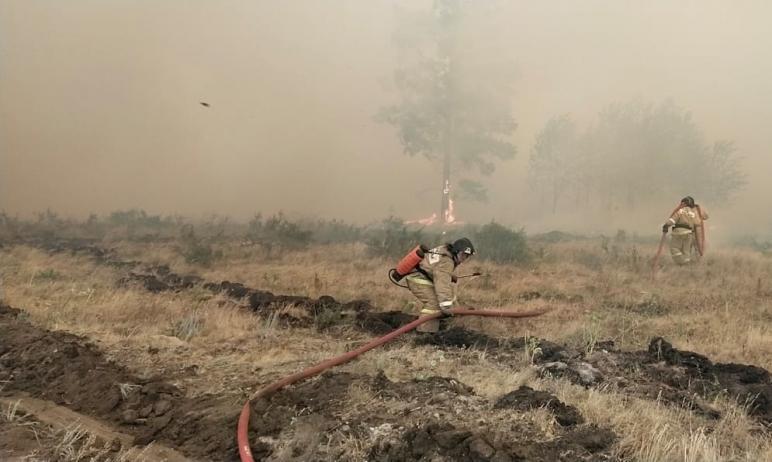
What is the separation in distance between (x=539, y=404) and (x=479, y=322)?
3.02 m

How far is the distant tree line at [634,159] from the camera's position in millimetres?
25234

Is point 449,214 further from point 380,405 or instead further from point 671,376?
Answer: point 380,405

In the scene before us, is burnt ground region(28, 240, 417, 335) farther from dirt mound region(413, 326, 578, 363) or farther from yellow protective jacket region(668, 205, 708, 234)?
yellow protective jacket region(668, 205, 708, 234)

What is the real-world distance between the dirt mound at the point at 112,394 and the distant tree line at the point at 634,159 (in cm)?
2591

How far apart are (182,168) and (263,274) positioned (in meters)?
22.8

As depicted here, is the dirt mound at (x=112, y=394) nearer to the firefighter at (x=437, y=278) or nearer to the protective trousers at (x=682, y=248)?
the firefighter at (x=437, y=278)

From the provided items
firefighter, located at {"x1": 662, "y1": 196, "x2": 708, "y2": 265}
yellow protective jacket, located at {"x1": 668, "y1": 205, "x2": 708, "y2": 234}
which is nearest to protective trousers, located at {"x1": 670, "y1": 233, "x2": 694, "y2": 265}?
firefighter, located at {"x1": 662, "y1": 196, "x2": 708, "y2": 265}

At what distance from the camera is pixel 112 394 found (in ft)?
13.5

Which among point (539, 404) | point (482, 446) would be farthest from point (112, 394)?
point (539, 404)

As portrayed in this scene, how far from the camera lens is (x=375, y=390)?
4.00m

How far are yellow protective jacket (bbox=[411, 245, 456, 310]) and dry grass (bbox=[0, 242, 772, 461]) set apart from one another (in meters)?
0.66

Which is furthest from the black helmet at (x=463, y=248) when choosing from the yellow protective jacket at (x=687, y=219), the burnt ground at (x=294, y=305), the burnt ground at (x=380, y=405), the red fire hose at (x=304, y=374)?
the yellow protective jacket at (x=687, y=219)

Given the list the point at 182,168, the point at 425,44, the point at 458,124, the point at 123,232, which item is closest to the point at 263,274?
the point at 123,232

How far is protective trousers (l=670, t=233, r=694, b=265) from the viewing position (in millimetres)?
10828
